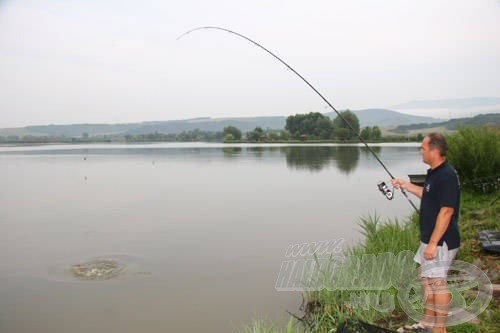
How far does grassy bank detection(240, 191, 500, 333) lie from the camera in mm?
4219

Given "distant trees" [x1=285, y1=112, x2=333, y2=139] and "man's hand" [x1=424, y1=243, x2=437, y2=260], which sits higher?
"distant trees" [x1=285, y1=112, x2=333, y2=139]

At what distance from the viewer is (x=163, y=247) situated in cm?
945

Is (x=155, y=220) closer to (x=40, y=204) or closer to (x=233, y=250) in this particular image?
(x=233, y=250)

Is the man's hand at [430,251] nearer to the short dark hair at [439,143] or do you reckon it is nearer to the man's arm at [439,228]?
the man's arm at [439,228]

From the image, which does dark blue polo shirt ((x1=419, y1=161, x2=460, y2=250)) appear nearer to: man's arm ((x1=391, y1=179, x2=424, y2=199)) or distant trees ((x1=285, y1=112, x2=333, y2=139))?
man's arm ((x1=391, y1=179, x2=424, y2=199))

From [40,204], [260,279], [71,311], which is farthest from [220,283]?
[40,204]

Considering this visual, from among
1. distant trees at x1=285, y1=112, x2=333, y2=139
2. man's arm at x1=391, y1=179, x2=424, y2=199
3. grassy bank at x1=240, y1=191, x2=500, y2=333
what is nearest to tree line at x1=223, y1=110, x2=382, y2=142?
distant trees at x1=285, y1=112, x2=333, y2=139

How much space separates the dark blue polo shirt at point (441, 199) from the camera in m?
3.18

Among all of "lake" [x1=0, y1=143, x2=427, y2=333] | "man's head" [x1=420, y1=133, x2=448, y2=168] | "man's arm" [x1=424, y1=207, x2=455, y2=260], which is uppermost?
"man's head" [x1=420, y1=133, x2=448, y2=168]

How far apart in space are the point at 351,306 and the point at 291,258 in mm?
3256

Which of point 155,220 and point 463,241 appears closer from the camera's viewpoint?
point 463,241

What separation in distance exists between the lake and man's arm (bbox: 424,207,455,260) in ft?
9.41

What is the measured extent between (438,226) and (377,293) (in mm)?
2107

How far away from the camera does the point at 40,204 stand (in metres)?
16.5
